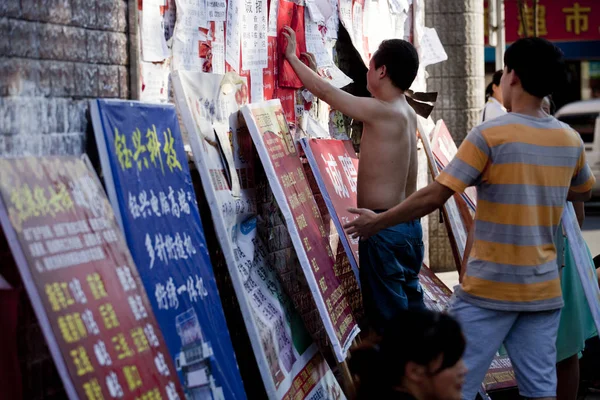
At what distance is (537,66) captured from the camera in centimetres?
441

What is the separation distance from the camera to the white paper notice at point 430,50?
845cm

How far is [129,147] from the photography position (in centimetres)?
381

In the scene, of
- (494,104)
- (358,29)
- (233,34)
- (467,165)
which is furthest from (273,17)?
(494,104)

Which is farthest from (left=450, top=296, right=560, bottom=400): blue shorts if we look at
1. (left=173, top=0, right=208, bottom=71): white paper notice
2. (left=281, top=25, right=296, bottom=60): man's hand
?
(left=281, top=25, right=296, bottom=60): man's hand

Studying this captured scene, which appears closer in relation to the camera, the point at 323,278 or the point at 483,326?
the point at 483,326

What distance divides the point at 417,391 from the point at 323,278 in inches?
76.1

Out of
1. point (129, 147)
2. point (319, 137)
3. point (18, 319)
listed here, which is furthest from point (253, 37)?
point (18, 319)

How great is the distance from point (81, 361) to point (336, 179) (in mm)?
2953

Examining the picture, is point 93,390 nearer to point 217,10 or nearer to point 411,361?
point 411,361

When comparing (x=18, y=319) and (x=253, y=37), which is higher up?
(x=253, y=37)

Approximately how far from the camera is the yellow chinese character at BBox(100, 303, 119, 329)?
10.7ft

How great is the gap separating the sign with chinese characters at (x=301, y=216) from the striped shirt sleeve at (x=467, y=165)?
778 millimetres

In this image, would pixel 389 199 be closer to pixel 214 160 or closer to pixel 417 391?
pixel 214 160

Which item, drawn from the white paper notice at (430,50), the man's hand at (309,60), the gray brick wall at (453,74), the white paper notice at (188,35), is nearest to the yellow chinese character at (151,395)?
the white paper notice at (188,35)
